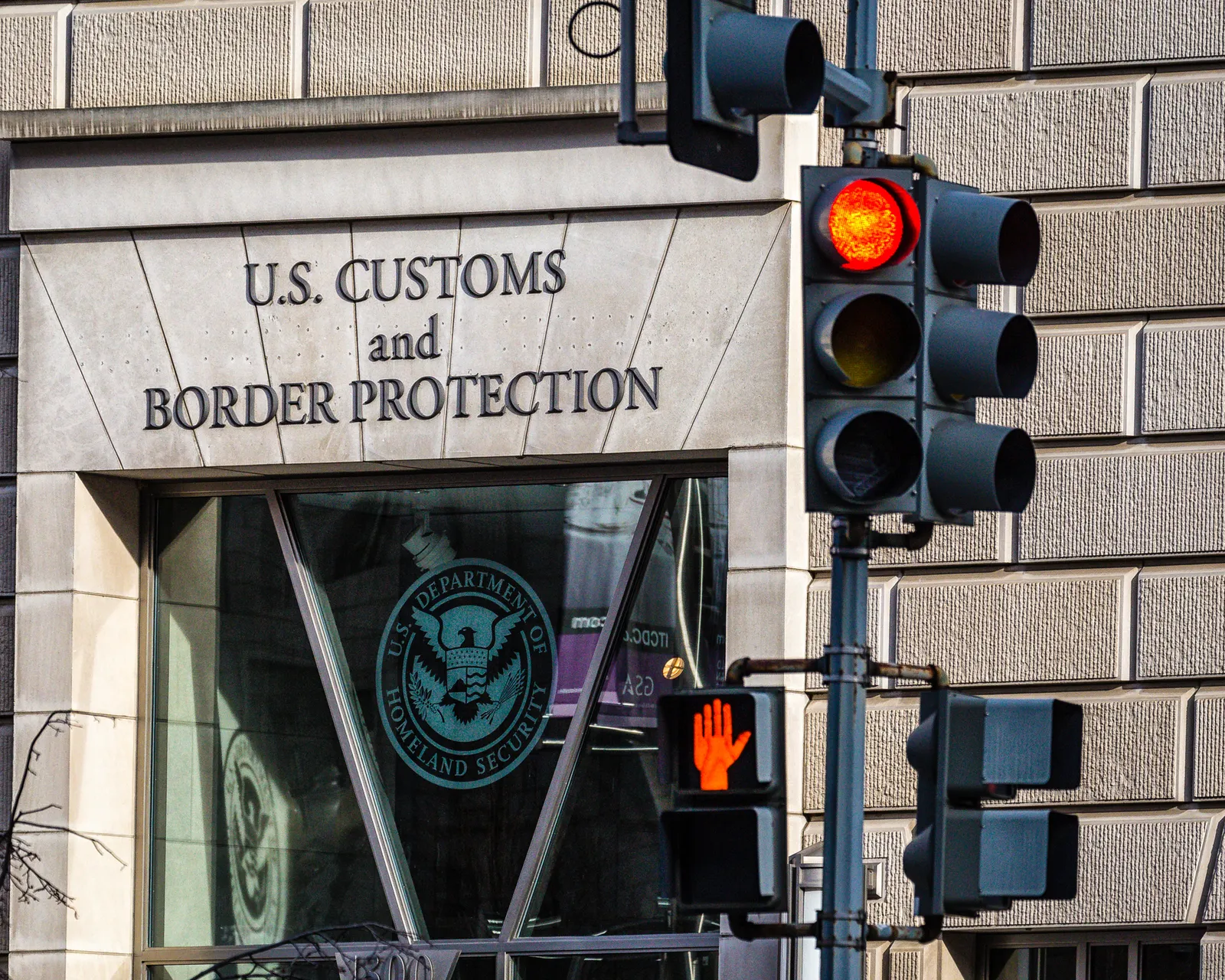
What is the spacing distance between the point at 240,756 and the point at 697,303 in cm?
318

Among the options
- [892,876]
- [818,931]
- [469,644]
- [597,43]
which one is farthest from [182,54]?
[818,931]

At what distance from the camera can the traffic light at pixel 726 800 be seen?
6.41 metres

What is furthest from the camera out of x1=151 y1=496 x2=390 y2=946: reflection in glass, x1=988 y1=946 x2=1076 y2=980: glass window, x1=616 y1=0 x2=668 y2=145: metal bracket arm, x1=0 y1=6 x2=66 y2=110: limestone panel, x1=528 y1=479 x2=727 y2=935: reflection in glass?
x1=0 y1=6 x2=66 y2=110: limestone panel

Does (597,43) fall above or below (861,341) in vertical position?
above

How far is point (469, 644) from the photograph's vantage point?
11.1 metres

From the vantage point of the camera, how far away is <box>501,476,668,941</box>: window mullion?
10773 millimetres

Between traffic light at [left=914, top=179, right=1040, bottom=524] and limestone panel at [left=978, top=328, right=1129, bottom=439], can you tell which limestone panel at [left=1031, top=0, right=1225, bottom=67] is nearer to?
limestone panel at [left=978, top=328, right=1129, bottom=439]

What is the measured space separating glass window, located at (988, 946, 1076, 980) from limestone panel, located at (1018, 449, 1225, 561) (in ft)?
5.76

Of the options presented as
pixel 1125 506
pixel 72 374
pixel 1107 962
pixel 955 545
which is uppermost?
pixel 72 374

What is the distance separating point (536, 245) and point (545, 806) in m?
2.59

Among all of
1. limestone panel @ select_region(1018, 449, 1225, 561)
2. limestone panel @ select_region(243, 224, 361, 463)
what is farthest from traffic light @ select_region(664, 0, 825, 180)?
limestone panel @ select_region(243, 224, 361, 463)

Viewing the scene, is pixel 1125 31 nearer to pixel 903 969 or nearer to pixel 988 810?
pixel 903 969

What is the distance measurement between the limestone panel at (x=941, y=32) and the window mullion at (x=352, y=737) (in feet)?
11.5

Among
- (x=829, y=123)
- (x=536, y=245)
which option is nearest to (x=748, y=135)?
(x=829, y=123)
